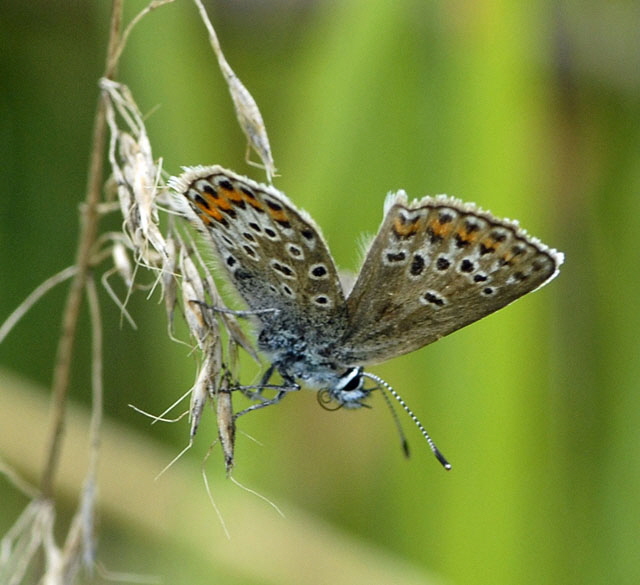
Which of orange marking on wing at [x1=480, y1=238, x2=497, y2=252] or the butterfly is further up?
orange marking on wing at [x1=480, y1=238, x2=497, y2=252]

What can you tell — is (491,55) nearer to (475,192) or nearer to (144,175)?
(475,192)

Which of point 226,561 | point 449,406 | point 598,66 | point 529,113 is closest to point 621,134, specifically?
point 598,66

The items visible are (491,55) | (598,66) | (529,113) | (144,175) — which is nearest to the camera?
(144,175)

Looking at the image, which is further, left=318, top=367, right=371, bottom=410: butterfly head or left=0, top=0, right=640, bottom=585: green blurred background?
left=0, top=0, right=640, bottom=585: green blurred background

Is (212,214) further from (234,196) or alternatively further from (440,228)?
(440,228)

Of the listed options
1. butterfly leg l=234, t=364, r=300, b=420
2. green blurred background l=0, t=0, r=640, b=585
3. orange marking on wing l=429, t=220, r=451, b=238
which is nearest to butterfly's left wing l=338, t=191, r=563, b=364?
orange marking on wing l=429, t=220, r=451, b=238

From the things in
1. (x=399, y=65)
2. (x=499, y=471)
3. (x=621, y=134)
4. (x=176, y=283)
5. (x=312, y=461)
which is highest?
(x=621, y=134)

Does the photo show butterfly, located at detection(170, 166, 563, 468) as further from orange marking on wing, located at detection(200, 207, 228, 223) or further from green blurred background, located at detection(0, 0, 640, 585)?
green blurred background, located at detection(0, 0, 640, 585)
